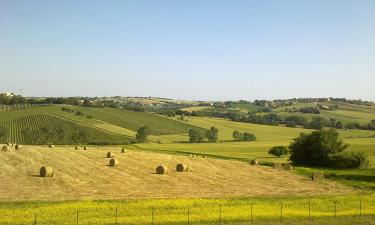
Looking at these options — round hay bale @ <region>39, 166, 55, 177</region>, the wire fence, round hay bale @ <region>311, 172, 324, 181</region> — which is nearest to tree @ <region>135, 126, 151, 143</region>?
round hay bale @ <region>311, 172, 324, 181</region>

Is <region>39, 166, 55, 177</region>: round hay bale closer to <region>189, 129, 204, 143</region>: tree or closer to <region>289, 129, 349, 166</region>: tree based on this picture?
<region>289, 129, 349, 166</region>: tree

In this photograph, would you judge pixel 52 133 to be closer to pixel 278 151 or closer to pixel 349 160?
pixel 278 151

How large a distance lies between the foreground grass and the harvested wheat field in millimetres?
3285

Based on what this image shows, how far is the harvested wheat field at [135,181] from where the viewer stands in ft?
125

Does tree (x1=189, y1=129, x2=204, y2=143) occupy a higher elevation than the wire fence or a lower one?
lower

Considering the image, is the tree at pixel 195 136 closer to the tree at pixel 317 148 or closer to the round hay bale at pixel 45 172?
the tree at pixel 317 148

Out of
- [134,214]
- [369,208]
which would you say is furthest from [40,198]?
[369,208]

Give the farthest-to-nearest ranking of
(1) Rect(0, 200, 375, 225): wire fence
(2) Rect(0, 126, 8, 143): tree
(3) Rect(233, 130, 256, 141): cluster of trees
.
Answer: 1. (3) Rect(233, 130, 256, 141): cluster of trees
2. (2) Rect(0, 126, 8, 143): tree
3. (1) Rect(0, 200, 375, 225): wire fence

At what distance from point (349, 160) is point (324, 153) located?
4105mm

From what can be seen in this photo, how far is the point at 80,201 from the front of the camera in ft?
110

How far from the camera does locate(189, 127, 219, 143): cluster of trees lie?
130825 mm

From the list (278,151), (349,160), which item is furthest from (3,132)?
(349,160)

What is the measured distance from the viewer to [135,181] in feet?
145

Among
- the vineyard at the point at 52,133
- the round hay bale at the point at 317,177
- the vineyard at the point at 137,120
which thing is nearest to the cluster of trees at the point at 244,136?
the vineyard at the point at 137,120
